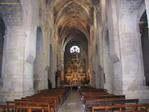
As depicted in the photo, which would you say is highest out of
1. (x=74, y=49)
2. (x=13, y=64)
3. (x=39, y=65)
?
(x=74, y=49)

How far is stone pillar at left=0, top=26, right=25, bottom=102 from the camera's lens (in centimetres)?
999

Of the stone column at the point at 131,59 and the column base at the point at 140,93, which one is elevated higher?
the stone column at the point at 131,59

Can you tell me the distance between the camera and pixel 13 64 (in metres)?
10.4

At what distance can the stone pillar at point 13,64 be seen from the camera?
9992 millimetres

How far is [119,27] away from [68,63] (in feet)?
118

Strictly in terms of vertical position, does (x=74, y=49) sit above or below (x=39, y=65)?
above

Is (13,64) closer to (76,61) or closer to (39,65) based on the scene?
(39,65)

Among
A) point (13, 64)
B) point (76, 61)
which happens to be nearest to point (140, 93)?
point (13, 64)


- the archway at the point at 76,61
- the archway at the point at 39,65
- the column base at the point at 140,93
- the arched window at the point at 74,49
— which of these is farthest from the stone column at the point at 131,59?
the arched window at the point at 74,49

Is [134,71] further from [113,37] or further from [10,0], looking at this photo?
[10,0]

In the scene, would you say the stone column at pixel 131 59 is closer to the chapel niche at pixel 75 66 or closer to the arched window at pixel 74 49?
the chapel niche at pixel 75 66

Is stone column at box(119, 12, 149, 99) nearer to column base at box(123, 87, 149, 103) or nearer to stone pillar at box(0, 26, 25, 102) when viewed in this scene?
column base at box(123, 87, 149, 103)

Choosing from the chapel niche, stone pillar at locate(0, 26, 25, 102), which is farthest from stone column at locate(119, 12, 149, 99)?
the chapel niche

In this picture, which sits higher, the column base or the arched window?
the arched window
